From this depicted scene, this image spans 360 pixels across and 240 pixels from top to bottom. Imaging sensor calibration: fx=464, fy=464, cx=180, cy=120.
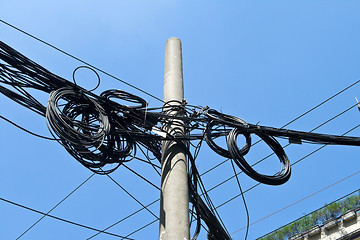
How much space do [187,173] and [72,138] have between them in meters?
1.41

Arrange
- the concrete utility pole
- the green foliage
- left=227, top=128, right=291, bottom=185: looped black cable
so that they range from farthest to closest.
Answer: the green foliage → left=227, top=128, right=291, bottom=185: looped black cable → the concrete utility pole

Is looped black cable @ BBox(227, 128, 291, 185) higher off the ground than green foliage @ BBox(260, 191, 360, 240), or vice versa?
green foliage @ BBox(260, 191, 360, 240)

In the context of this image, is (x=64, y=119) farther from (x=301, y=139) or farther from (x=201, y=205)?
(x=301, y=139)

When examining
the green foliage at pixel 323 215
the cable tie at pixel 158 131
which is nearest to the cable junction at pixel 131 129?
the cable tie at pixel 158 131

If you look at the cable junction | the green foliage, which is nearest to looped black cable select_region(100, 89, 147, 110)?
the cable junction

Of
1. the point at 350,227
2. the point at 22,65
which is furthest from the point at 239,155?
the point at 350,227

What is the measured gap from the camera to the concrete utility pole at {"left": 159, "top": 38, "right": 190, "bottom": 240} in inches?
194

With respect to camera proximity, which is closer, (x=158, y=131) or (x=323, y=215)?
(x=158, y=131)

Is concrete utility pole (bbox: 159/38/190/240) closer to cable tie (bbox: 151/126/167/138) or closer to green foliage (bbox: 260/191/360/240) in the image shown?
cable tie (bbox: 151/126/167/138)

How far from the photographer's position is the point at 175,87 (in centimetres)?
623

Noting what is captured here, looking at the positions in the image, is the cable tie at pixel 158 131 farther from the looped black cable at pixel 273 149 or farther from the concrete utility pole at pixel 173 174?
the looped black cable at pixel 273 149

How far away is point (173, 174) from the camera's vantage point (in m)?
5.36

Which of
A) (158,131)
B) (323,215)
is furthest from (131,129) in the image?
(323,215)

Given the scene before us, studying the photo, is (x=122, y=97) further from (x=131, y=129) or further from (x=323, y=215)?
(x=323, y=215)
